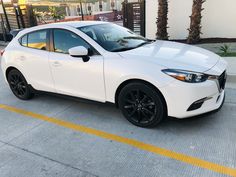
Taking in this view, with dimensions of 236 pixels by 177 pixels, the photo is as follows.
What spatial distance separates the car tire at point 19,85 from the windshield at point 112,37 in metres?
1.77

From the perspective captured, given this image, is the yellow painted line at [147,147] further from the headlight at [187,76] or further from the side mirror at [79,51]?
the side mirror at [79,51]

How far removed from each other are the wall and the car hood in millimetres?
5551

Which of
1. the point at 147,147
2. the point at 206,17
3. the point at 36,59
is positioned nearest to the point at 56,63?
the point at 36,59

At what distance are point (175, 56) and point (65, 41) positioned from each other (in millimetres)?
1889

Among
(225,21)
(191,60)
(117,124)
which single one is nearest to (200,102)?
(191,60)

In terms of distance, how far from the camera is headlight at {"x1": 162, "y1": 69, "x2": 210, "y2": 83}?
313 centimetres

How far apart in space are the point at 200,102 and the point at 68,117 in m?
2.26

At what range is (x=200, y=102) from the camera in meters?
3.20

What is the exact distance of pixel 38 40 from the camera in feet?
14.8

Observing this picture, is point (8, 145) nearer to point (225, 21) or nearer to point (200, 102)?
point (200, 102)

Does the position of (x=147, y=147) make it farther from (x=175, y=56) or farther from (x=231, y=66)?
(x=231, y=66)

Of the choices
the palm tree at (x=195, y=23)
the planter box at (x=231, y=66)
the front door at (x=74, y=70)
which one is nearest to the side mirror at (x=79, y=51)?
the front door at (x=74, y=70)

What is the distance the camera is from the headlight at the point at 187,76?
3.13m

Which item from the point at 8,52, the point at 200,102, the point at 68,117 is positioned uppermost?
the point at 8,52
